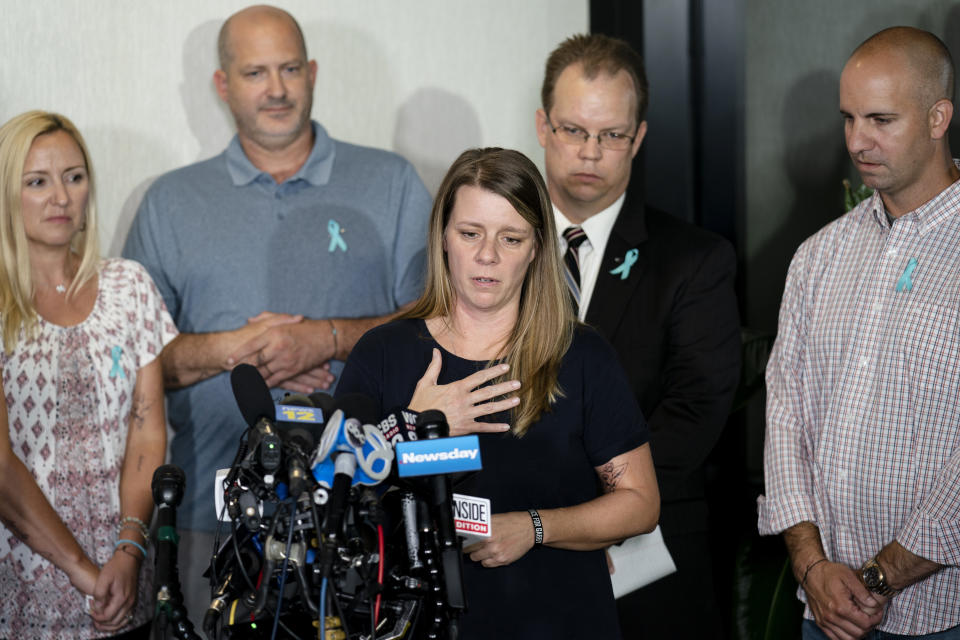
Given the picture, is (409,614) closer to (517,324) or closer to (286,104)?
(517,324)

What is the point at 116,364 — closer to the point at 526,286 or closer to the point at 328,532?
the point at 526,286

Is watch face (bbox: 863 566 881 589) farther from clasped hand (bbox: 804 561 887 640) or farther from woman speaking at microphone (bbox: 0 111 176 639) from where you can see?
woman speaking at microphone (bbox: 0 111 176 639)

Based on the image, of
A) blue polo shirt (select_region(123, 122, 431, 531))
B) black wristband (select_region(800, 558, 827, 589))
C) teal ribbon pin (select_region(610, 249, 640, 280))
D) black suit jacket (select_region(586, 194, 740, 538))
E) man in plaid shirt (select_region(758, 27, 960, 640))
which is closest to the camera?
man in plaid shirt (select_region(758, 27, 960, 640))

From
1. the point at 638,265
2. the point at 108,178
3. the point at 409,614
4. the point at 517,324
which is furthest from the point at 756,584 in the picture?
the point at 108,178

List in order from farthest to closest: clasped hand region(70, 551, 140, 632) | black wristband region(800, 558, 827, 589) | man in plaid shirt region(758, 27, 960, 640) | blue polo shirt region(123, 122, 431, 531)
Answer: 1. blue polo shirt region(123, 122, 431, 531)
2. clasped hand region(70, 551, 140, 632)
3. black wristband region(800, 558, 827, 589)
4. man in plaid shirt region(758, 27, 960, 640)

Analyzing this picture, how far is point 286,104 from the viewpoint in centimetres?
321

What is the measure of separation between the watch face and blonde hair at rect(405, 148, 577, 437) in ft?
2.94

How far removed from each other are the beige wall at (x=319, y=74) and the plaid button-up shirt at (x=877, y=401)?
173 cm

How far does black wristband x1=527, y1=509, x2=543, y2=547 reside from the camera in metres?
1.97

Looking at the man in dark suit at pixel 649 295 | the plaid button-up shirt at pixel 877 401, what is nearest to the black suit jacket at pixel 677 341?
the man in dark suit at pixel 649 295

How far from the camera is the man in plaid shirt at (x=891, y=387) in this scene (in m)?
2.33

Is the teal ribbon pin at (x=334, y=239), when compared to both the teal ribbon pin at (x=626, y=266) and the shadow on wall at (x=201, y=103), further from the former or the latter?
the teal ribbon pin at (x=626, y=266)

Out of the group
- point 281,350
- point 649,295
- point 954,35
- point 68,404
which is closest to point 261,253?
point 281,350

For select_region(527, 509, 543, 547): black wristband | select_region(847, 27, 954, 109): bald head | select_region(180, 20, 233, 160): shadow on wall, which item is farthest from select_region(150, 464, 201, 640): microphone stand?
Answer: select_region(180, 20, 233, 160): shadow on wall
